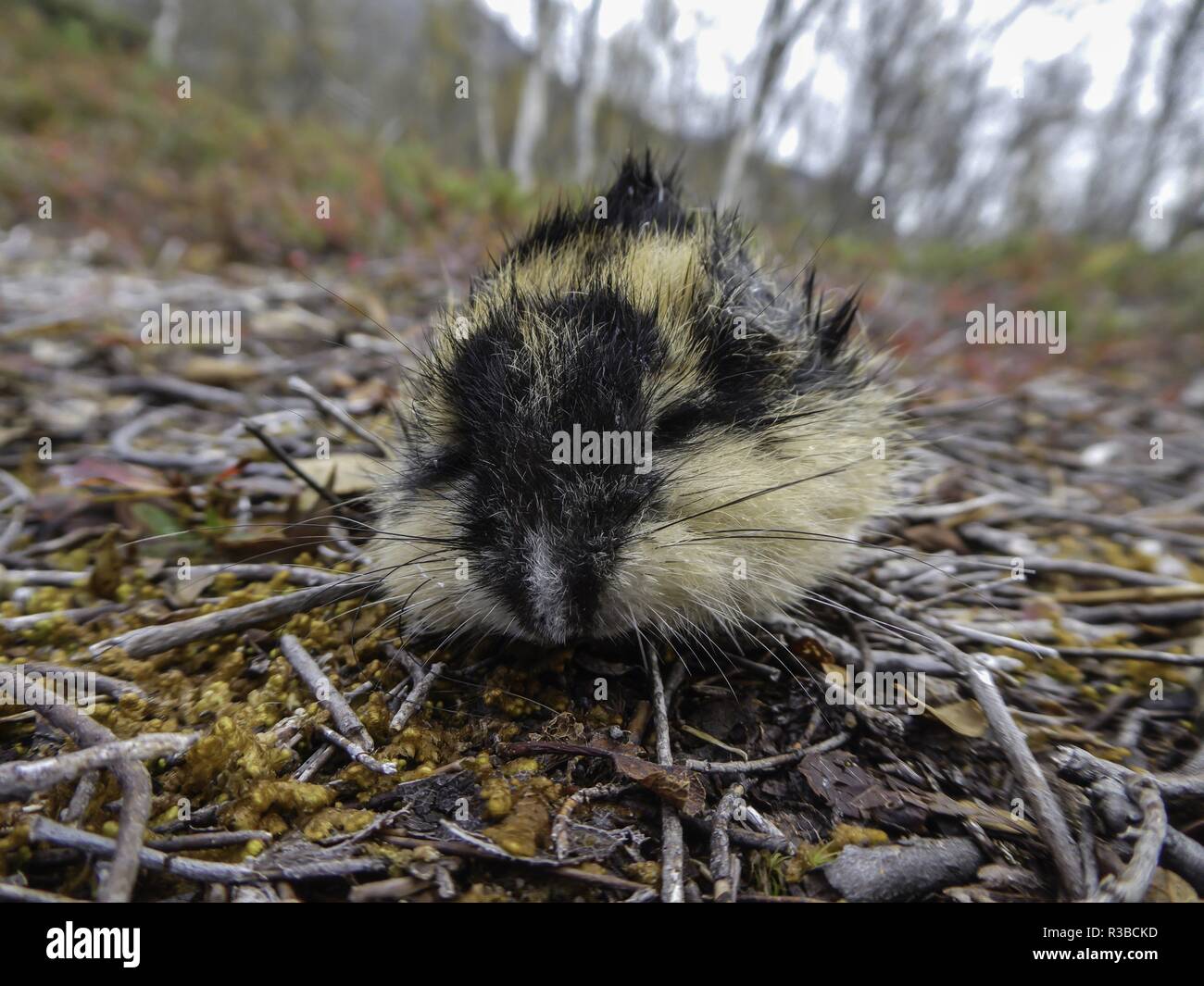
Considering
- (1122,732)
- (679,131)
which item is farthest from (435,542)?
(679,131)

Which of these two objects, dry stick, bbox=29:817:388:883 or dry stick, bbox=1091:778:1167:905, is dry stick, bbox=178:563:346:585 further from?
dry stick, bbox=1091:778:1167:905

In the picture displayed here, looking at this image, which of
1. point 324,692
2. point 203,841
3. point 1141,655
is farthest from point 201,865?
point 1141,655

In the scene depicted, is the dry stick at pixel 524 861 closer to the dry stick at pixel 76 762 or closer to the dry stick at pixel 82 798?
the dry stick at pixel 76 762

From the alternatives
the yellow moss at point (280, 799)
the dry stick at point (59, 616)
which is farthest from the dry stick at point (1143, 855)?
the dry stick at point (59, 616)

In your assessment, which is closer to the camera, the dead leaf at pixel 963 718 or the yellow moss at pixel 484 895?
the yellow moss at pixel 484 895

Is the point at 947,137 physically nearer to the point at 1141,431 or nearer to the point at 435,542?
the point at 1141,431
